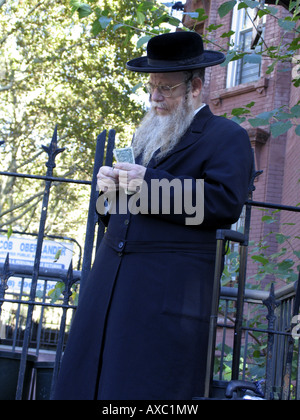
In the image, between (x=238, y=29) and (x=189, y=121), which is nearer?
(x=189, y=121)

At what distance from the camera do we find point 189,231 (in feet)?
8.89

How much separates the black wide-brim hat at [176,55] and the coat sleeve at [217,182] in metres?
0.39

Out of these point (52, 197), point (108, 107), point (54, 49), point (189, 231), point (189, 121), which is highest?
point (54, 49)

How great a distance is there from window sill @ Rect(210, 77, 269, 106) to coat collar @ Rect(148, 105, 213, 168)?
11.8 metres

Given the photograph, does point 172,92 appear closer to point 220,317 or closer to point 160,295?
point 160,295

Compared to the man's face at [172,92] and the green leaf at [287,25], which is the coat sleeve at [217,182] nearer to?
the man's face at [172,92]

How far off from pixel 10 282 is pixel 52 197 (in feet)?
48.3

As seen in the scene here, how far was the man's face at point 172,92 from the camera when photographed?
292 cm

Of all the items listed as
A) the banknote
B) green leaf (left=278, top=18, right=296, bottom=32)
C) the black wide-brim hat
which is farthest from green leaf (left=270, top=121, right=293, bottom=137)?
the banknote

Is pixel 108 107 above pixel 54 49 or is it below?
below

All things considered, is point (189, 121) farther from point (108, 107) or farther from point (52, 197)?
point (52, 197)

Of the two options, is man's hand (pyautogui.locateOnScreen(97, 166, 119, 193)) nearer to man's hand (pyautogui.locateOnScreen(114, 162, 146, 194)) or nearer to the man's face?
man's hand (pyautogui.locateOnScreen(114, 162, 146, 194))

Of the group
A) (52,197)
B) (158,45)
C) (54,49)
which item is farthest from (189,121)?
(52,197)

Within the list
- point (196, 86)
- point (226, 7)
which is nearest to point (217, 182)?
point (196, 86)
